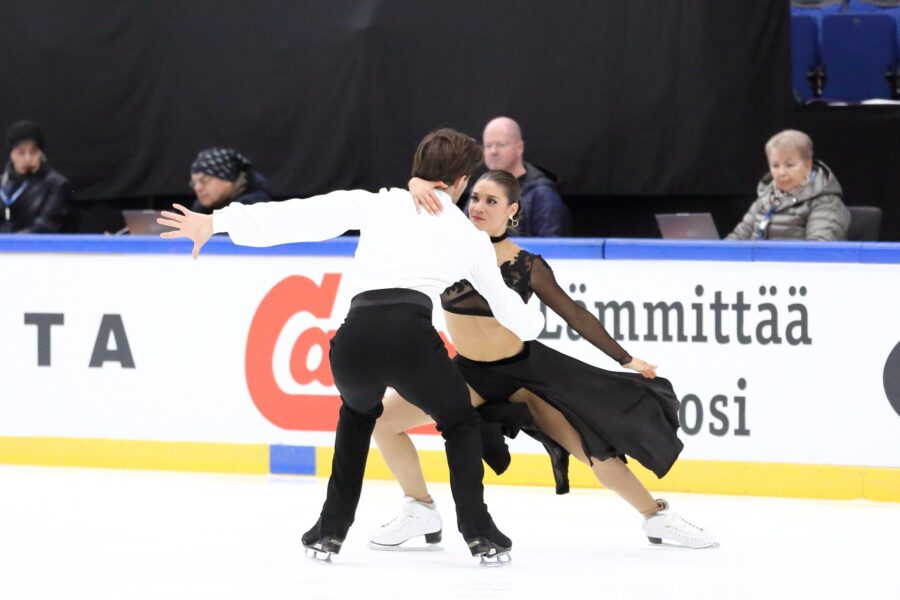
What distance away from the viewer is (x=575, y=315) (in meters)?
4.87

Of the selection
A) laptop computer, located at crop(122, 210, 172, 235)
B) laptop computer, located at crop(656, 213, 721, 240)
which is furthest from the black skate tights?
laptop computer, located at crop(122, 210, 172, 235)

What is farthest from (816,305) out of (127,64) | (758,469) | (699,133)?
(127,64)

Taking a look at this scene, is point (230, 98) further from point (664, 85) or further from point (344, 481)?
point (344, 481)

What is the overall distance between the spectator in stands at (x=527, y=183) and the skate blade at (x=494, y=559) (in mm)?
2683

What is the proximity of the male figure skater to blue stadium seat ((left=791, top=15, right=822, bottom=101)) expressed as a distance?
4.77m

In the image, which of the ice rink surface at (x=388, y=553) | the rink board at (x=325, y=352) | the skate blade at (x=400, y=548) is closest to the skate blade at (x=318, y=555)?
the ice rink surface at (x=388, y=553)

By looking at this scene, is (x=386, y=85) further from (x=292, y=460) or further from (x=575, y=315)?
(x=575, y=315)

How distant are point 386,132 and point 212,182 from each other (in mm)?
1171

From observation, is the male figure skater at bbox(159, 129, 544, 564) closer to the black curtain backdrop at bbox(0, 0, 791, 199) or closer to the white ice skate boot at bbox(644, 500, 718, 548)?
the white ice skate boot at bbox(644, 500, 718, 548)

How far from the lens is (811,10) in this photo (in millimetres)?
9234

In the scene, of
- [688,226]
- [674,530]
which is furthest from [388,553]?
[688,226]

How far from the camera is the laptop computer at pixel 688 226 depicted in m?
6.69

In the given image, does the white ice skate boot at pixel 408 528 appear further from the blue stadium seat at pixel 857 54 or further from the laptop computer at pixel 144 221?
the blue stadium seat at pixel 857 54

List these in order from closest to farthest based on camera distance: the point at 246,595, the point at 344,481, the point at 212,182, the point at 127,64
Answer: the point at 246,595
the point at 344,481
the point at 212,182
the point at 127,64
